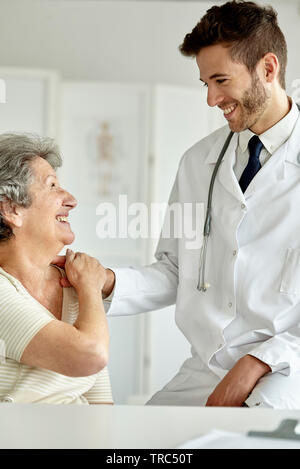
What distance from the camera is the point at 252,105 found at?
173cm

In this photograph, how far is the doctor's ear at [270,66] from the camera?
5.78 ft

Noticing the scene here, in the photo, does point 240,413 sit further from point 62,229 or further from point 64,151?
point 64,151

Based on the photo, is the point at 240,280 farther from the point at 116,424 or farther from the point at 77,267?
the point at 116,424

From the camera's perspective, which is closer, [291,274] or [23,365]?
[23,365]

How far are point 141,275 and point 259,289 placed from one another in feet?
1.26

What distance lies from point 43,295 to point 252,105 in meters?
0.74

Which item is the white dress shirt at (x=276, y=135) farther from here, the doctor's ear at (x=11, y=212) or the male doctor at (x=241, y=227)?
the doctor's ear at (x=11, y=212)

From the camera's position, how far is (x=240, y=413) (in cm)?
109

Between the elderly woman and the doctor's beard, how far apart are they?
49 centimetres

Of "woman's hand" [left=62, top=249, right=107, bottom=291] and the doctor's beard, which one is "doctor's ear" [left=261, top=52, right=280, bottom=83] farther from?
"woman's hand" [left=62, top=249, right=107, bottom=291]

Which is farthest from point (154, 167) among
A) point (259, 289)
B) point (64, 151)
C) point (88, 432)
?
point (88, 432)

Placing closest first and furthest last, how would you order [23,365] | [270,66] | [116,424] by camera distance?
[116,424], [23,365], [270,66]

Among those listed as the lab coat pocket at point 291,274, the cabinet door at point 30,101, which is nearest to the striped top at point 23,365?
the lab coat pocket at point 291,274

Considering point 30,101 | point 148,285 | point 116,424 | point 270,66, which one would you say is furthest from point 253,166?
point 30,101
